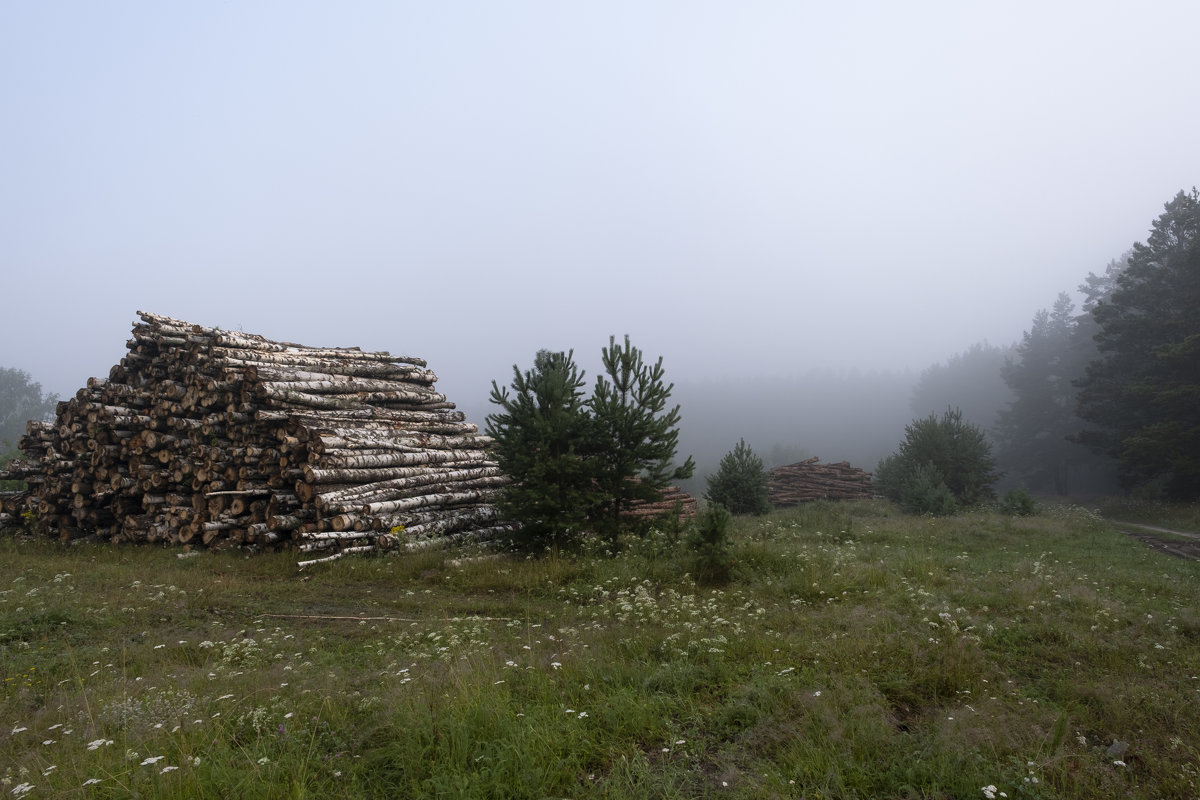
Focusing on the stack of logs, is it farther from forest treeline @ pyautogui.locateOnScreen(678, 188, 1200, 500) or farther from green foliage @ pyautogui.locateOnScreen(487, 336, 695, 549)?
green foliage @ pyautogui.locateOnScreen(487, 336, 695, 549)

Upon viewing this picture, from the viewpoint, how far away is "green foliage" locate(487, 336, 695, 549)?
11266mm

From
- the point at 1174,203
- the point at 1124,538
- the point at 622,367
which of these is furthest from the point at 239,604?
the point at 1174,203

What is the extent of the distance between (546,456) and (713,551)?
3782 millimetres

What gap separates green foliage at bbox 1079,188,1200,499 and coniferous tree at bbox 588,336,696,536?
25782 millimetres

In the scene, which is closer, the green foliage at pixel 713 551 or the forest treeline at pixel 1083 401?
the green foliage at pixel 713 551

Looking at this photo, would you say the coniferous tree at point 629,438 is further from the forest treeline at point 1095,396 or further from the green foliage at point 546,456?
the forest treeline at point 1095,396

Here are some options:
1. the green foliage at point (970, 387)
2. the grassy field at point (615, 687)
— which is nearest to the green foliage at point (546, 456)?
the grassy field at point (615, 687)

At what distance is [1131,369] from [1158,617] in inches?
1295

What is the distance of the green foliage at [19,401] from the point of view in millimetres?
72500

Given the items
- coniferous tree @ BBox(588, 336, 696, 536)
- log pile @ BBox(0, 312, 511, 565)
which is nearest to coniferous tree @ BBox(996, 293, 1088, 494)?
coniferous tree @ BBox(588, 336, 696, 536)

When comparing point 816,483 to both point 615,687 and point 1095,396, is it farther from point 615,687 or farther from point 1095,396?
point 615,687

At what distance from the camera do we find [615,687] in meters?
4.60

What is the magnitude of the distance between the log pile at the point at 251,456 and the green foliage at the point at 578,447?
2761 millimetres

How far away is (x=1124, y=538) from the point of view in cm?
1552
